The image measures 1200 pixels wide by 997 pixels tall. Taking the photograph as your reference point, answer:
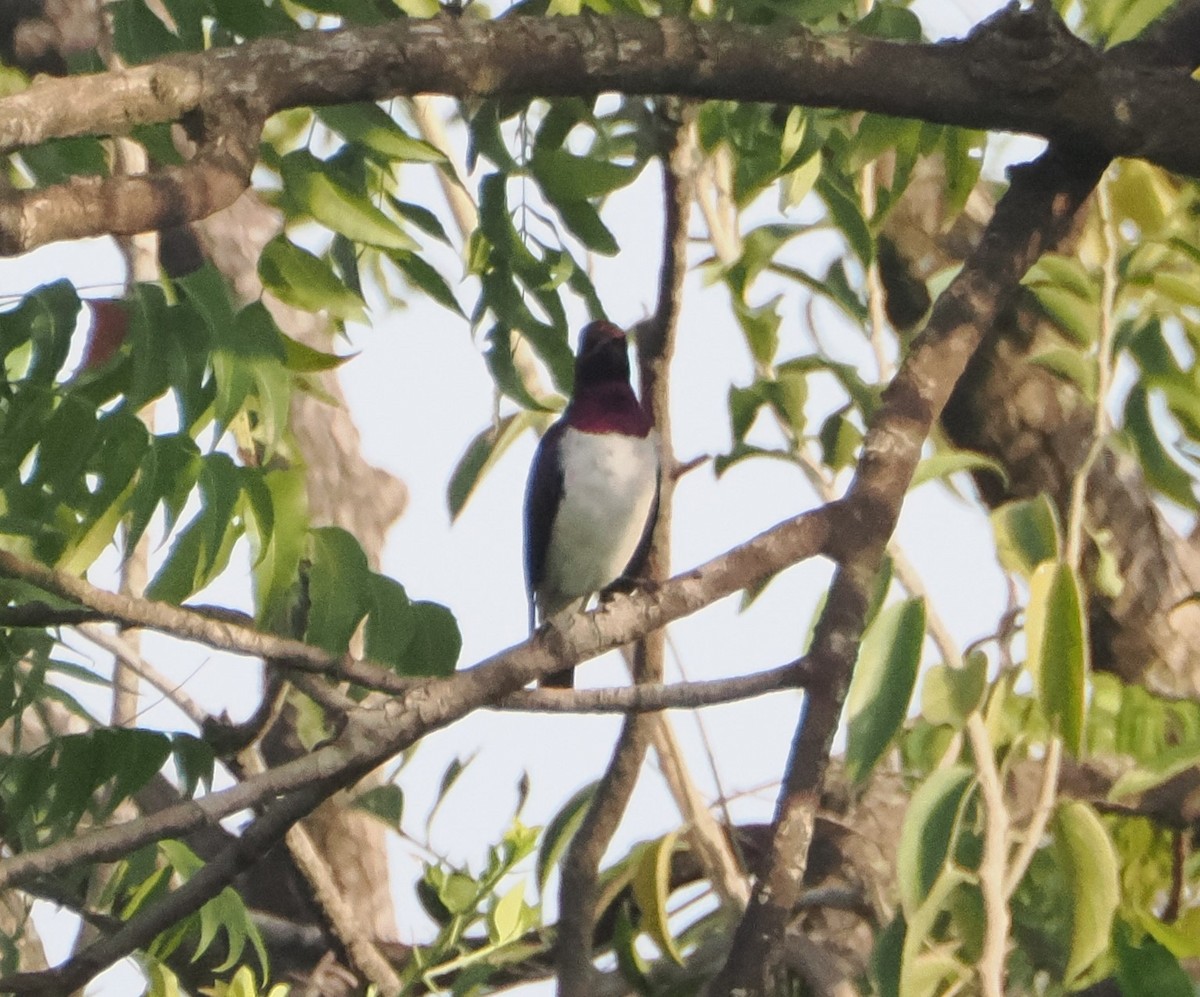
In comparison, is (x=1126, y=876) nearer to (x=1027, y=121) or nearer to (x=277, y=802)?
(x=1027, y=121)

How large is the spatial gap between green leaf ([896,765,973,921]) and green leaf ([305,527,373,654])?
100 centimetres

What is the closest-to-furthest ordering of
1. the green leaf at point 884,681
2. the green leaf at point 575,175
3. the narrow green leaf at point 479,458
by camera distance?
the green leaf at point 575,175, the green leaf at point 884,681, the narrow green leaf at point 479,458

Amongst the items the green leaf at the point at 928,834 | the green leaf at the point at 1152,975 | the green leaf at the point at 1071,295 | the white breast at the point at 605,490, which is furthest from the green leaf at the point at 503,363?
the white breast at the point at 605,490

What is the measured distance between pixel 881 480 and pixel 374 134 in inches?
33.0

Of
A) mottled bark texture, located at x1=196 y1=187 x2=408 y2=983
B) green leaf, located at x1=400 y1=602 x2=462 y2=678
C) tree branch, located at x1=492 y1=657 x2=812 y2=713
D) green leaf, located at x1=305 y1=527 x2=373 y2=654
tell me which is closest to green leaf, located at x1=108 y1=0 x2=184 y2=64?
green leaf, located at x1=305 y1=527 x2=373 y2=654

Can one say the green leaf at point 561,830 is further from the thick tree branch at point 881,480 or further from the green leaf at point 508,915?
the thick tree branch at point 881,480

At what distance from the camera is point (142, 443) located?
224 centimetres

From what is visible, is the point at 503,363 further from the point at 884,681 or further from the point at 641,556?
the point at 641,556

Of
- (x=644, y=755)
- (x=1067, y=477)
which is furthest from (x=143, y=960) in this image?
(x=1067, y=477)

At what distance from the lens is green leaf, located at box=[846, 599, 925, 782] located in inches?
104

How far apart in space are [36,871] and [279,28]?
1220mm

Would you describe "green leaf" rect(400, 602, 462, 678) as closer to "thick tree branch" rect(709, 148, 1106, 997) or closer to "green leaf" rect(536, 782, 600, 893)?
"thick tree branch" rect(709, 148, 1106, 997)

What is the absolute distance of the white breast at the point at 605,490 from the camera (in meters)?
4.77

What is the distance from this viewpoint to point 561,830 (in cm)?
375
